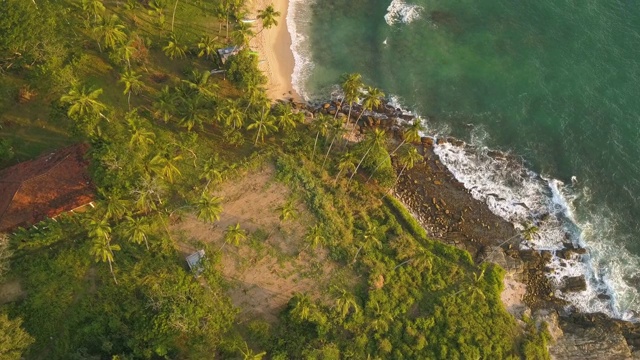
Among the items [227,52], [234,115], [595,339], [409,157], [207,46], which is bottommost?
[595,339]

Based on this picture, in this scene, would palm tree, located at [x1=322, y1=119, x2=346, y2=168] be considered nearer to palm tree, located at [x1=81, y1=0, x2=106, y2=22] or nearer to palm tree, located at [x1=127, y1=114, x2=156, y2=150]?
palm tree, located at [x1=127, y1=114, x2=156, y2=150]

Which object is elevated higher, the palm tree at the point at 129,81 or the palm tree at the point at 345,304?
the palm tree at the point at 129,81

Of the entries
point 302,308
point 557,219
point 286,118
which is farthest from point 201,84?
point 557,219

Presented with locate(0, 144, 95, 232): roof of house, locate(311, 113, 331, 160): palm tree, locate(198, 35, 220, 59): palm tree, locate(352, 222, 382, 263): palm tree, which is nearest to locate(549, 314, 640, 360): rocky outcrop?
locate(352, 222, 382, 263): palm tree

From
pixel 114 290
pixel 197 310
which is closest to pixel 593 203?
pixel 197 310

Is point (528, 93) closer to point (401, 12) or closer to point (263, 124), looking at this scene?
point (401, 12)

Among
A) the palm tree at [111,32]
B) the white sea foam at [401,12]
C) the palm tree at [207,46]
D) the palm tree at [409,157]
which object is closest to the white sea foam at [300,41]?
the palm tree at [207,46]

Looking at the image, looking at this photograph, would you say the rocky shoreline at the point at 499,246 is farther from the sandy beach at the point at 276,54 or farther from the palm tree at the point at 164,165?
the palm tree at the point at 164,165
